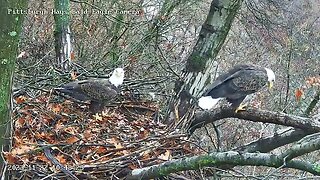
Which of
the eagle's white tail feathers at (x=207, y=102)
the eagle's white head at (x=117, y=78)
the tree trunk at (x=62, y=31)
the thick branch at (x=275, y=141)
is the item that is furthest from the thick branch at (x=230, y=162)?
the tree trunk at (x=62, y=31)

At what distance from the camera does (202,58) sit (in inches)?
213

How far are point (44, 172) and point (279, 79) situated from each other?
7.96 m

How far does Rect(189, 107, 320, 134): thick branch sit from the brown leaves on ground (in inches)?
17.1

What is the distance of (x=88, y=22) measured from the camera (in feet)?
26.8

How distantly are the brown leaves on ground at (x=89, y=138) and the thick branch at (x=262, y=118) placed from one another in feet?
1.42

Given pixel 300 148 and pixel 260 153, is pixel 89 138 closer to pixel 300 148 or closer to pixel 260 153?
pixel 260 153

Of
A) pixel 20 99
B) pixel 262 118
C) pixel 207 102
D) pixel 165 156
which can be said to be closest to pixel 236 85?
pixel 207 102

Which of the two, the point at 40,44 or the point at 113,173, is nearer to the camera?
the point at 113,173

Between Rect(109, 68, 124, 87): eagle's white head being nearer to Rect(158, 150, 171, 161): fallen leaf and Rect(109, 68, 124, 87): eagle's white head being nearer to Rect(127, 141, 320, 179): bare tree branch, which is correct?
Rect(158, 150, 171, 161): fallen leaf

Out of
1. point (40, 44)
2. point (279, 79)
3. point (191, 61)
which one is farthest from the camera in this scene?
point (279, 79)

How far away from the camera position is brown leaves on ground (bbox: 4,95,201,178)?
3.95 m

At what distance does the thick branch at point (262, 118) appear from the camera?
4496mm

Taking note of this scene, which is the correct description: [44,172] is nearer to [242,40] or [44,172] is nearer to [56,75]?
[56,75]

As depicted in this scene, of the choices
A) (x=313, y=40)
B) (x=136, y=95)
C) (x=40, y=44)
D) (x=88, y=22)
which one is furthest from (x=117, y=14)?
(x=313, y=40)
